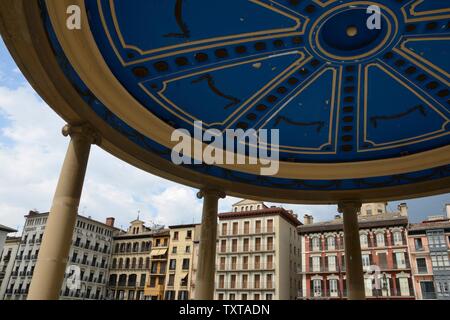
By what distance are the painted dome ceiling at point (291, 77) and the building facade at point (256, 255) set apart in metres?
53.0

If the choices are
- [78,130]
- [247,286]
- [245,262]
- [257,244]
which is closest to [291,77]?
[78,130]

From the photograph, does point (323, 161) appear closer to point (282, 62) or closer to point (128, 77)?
point (282, 62)

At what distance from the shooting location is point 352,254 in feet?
44.8

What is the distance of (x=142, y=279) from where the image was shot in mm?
79188

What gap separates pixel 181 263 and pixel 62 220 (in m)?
67.4

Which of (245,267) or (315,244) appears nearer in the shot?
(315,244)

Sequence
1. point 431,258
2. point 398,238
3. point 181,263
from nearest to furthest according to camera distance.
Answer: point 431,258
point 398,238
point 181,263

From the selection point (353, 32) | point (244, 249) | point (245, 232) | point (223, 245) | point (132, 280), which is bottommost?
point (353, 32)

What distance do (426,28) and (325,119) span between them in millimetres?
4283

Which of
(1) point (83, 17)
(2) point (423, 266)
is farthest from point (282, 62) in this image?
(2) point (423, 266)

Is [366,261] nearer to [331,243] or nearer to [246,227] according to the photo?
[331,243]

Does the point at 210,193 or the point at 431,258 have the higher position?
the point at 431,258

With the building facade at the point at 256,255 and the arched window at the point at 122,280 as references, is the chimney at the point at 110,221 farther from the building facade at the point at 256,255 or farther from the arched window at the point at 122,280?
the building facade at the point at 256,255
